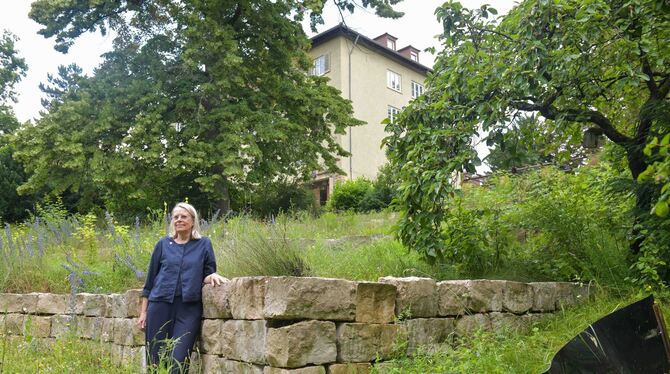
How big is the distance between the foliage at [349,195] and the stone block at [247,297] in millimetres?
15412

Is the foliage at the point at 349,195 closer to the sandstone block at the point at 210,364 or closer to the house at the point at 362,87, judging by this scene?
the house at the point at 362,87

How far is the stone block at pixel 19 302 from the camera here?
676 centimetres

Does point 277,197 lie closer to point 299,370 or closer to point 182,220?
point 182,220

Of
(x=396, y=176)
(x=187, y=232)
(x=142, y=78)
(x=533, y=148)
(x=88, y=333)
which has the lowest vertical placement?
(x=88, y=333)

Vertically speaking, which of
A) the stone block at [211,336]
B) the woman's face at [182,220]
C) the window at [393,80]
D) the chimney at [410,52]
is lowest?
the stone block at [211,336]

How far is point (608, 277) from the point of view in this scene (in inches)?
221

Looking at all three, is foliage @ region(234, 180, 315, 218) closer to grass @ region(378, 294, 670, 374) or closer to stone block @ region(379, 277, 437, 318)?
grass @ region(378, 294, 670, 374)

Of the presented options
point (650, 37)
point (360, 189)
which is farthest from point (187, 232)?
point (360, 189)

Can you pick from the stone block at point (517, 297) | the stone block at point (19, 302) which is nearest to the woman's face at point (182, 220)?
the stone block at point (517, 297)

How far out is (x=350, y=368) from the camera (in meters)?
3.93

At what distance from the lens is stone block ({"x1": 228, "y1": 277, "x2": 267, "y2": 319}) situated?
394 cm

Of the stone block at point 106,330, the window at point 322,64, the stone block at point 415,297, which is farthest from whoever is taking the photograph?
the window at point 322,64

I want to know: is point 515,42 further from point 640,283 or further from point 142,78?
point 142,78

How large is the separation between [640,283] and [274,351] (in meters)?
3.25
